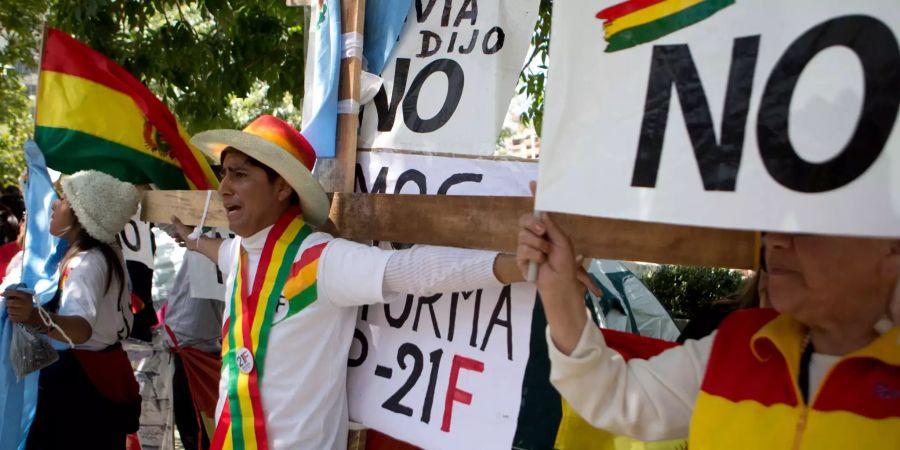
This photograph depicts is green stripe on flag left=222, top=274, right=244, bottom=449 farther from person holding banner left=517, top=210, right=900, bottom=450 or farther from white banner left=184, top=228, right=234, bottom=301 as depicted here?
white banner left=184, top=228, right=234, bottom=301

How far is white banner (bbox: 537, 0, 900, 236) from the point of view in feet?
3.89

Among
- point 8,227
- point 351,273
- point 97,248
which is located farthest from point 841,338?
point 8,227

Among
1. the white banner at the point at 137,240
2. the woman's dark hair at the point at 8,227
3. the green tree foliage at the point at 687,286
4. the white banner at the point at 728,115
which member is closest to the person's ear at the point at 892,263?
the white banner at the point at 728,115

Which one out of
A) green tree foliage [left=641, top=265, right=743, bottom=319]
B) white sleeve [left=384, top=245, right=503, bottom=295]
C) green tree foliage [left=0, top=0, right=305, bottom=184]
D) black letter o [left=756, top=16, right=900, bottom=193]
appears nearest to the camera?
black letter o [left=756, top=16, right=900, bottom=193]

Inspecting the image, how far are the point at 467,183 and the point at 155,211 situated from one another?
1743mm

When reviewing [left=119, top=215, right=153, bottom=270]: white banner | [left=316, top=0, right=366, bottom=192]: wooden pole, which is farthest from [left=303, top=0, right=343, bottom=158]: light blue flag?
[left=119, top=215, right=153, bottom=270]: white banner

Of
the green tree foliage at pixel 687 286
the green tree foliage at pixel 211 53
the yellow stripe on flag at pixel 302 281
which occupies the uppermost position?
the green tree foliage at pixel 211 53

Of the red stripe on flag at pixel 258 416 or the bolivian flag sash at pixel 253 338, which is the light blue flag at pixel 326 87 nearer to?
the bolivian flag sash at pixel 253 338

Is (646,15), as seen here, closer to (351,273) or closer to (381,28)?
(351,273)

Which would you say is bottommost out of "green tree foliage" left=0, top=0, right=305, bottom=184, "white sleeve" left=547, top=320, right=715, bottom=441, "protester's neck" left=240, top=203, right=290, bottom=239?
"white sleeve" left=547, top=320, right=715, bottom=441

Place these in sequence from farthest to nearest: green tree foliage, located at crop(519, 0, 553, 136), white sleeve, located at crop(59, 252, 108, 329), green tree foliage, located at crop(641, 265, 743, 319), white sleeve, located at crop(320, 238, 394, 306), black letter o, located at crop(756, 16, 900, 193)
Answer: green tree foliage, located at crop(641, 265, 743, 319), green tree foliage, located at crop(519, 0, 553, 136), white sleeve, located at crop(59, 252, 108, 329), white sleeve, located at crop(320, 238, 394, 306), black letter o, located at crop(756, 16, 900, 193)

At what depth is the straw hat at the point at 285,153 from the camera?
2.81 m

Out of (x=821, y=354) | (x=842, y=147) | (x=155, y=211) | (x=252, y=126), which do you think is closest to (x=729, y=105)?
(x=842, y=147)

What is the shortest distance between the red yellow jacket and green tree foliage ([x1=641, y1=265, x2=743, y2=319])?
5.47 meters
